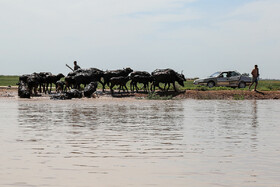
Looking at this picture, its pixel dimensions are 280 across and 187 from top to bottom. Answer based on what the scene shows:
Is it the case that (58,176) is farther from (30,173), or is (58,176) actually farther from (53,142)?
(53,142)

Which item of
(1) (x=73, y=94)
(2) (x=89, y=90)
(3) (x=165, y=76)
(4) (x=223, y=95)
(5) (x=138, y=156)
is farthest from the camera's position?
(3) (x=165, y=76)

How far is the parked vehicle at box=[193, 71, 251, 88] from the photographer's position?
3497 centimetres

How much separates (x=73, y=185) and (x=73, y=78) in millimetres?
27524

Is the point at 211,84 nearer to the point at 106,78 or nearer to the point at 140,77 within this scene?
the point at 140,77

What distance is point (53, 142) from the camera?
30.5 ft

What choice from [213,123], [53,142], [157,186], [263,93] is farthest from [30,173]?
[263,93]

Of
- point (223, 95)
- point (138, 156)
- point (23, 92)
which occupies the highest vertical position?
point (23, 92)

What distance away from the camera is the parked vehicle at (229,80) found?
34969 millimetres

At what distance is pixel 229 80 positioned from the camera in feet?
115

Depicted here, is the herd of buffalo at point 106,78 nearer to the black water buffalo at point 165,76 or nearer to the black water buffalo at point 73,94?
the black water buffalo at point 165,76

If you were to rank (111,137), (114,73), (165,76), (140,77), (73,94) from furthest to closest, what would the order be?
(114,73) → (140,77) → (165,76) → (73,94) → (111,137)

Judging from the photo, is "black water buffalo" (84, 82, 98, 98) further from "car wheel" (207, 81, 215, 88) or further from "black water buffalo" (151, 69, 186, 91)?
"car wheel" (207, 81, 215, 88)

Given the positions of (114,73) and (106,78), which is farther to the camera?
(106,78)

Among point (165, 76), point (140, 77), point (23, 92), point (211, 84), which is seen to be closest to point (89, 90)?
point (23, 92)
